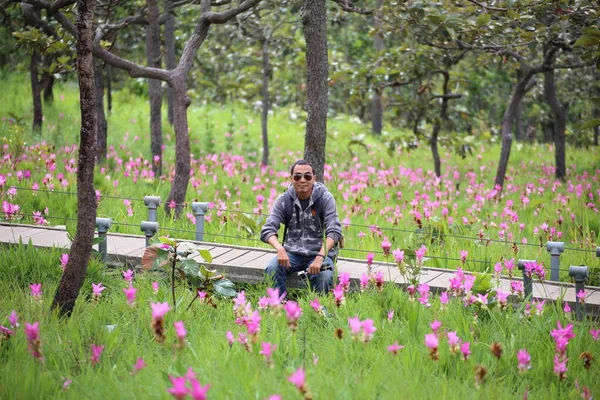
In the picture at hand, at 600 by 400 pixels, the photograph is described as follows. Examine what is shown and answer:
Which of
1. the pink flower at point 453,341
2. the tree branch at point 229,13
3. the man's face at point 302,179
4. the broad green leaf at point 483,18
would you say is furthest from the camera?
the tree branch at point 229,13

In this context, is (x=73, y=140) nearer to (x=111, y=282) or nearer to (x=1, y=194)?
(x=1, y=194)

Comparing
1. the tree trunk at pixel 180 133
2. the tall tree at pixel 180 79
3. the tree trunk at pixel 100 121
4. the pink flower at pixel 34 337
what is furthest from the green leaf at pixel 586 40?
the tree trunk at pixel 100 121

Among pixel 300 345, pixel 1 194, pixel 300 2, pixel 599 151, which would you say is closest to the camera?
pixel 300 345

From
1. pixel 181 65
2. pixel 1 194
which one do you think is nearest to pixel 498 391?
pixel 181 65

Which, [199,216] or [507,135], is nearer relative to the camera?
[199,216]

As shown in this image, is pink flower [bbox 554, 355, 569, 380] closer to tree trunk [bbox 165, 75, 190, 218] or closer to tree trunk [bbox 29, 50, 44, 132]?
tree trunk [bbox 165, 75, 190, 218]

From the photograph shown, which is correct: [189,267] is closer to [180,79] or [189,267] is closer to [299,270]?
[299,270]

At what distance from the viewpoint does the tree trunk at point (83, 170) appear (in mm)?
4410

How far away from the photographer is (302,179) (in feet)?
18.2

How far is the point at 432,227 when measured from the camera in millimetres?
6844

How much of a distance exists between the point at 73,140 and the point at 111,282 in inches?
307

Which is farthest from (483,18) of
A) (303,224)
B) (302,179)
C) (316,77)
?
(303,224)

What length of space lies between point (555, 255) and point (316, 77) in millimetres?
2766

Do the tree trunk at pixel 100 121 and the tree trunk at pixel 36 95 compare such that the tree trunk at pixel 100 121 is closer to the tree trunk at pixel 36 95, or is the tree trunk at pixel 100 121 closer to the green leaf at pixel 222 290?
the tree trunk at pixel 36 95
